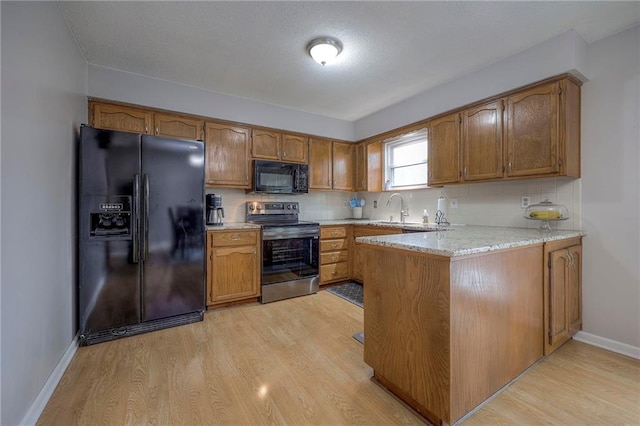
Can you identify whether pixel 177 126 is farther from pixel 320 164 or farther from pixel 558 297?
pixel 558 297

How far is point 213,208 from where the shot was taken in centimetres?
318

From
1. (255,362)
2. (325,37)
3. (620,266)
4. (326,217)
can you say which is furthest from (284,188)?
(620,266)

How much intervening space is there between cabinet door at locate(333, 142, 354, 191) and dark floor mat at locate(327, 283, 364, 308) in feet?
4.93

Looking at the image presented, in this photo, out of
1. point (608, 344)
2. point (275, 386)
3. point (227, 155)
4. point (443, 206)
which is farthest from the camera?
point (227, 155)

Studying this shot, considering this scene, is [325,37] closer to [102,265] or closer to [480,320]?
[480,320]

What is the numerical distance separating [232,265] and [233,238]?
0.98 feet

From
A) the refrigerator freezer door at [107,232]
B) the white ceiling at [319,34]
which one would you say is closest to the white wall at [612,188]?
the white ceiling at [319,34]

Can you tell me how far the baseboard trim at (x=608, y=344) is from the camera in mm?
2016

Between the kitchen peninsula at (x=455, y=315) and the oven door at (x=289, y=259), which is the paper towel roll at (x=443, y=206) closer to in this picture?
the kitchen peninsula at (x=455, y=315)

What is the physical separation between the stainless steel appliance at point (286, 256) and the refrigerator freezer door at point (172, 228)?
74cm

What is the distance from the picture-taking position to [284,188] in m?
3.63

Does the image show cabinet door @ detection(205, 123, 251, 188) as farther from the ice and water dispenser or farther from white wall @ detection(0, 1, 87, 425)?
white wall @ detection(0, 1, 87, 425)

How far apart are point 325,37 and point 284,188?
74.4 inches

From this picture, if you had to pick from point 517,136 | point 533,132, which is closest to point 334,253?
point 517,136
